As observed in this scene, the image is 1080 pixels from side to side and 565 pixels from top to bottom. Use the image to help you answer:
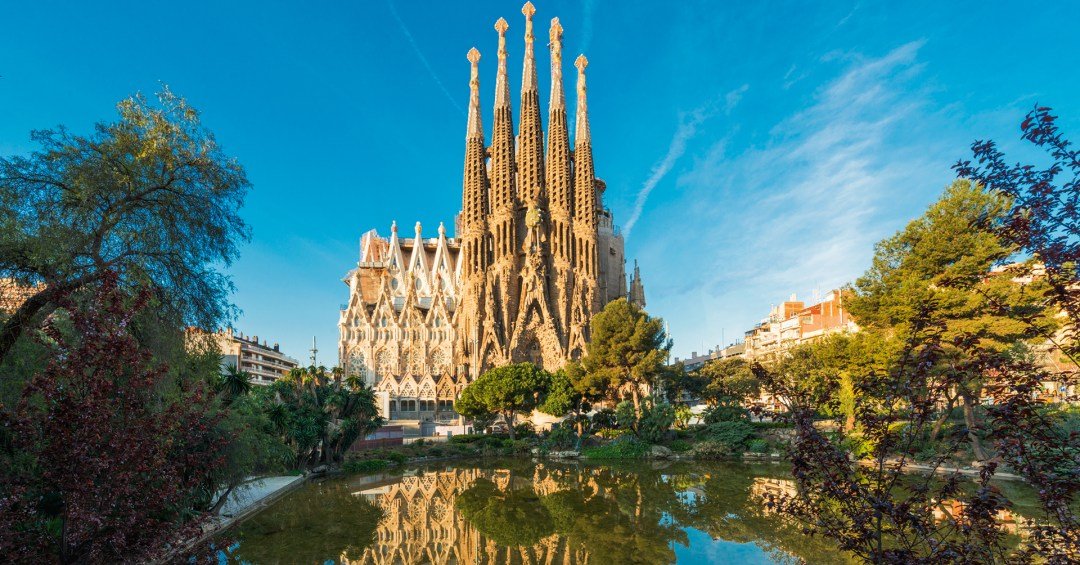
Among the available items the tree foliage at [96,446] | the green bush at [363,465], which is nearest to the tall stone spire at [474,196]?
the green bush at [363,465]

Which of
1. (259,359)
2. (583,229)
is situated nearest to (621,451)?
(583,229)

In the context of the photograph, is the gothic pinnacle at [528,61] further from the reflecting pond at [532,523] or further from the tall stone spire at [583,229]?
the reflecting pond at [532,523]

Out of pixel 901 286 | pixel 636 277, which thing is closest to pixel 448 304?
pixel 636 277

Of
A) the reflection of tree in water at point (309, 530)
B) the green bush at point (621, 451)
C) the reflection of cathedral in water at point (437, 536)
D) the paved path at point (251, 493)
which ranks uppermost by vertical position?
the paved path at point (251, 493)

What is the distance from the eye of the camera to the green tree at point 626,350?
36438 mm

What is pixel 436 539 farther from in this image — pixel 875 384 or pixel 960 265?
pixel 960 265

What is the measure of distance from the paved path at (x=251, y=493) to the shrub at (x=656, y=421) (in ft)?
60.0

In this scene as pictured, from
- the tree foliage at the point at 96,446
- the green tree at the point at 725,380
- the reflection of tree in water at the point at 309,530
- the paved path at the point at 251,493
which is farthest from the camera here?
the green tree at the point at 725,380

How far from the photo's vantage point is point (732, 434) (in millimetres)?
29719

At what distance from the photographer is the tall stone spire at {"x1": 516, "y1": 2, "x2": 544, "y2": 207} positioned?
5909cm

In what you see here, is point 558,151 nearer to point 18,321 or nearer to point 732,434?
point 732,434

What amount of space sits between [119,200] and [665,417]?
2763cm

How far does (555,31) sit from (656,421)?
4930 cm

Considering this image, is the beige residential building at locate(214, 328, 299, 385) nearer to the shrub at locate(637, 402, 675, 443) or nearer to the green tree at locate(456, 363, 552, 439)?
the green tree at locate(456, 363, 552, 439)
